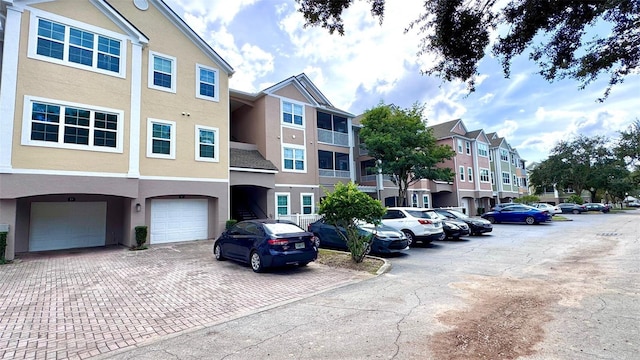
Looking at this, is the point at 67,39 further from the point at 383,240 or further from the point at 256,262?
the point at 383,240

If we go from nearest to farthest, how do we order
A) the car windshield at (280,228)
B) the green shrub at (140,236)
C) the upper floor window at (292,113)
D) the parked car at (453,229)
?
the car windshield at (280,228) < the green shrub at (140,236) < the parked car at (453,229) < the upper floor window at (292,113)

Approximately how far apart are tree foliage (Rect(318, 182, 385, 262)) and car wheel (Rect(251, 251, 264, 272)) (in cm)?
257

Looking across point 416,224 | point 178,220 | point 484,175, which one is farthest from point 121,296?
point 484,175

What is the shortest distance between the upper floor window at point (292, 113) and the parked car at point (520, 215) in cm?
1782

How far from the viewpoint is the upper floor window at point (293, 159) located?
21.3 m

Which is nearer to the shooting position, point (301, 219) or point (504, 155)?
point (301, 219)

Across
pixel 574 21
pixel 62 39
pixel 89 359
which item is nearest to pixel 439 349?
pixel 89 359

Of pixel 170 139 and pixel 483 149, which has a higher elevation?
pixel 483 149

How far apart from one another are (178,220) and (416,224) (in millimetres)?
11484

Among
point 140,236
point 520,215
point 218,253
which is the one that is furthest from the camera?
point 520,215

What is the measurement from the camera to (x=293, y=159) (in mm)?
21688

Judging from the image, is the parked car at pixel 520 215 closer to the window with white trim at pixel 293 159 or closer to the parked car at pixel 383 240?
the window with white trim at pixel 293 159

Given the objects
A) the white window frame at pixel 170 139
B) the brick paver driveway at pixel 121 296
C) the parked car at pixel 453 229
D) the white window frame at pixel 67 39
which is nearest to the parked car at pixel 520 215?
the parked car at pixel 453 229

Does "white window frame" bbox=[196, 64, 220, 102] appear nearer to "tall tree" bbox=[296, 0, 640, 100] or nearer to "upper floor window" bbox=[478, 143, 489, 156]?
"tall tree" bbox=[296, 0, 640, 100]
